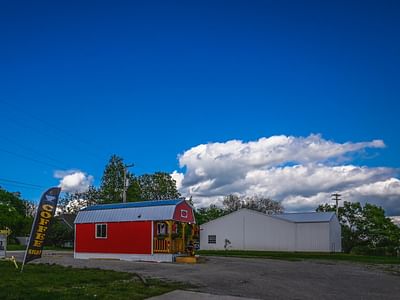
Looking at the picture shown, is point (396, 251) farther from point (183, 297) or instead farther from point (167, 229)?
point (183, 297)

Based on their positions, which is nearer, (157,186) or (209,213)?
(157,186)

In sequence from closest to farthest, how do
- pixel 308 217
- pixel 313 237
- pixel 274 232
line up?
pixel 313 237, pixel 274 232, pixel 308 217

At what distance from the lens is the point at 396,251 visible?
49781mm

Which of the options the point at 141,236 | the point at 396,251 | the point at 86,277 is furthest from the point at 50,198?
the point at 396,251

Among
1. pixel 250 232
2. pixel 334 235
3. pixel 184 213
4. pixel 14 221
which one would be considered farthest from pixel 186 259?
pixel 14 221

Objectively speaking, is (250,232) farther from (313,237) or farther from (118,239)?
(118,239)

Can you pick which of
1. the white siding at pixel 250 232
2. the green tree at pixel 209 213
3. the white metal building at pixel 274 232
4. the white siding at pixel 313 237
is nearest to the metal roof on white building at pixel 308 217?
the white metal building at pixel 274 232

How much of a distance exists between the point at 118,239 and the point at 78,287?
16.7 metres

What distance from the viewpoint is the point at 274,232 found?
48312 mm

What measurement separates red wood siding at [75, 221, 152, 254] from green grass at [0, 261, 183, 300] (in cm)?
1182

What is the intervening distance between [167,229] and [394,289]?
16368 millimetres

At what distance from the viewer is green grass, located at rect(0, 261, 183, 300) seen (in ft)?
35.5

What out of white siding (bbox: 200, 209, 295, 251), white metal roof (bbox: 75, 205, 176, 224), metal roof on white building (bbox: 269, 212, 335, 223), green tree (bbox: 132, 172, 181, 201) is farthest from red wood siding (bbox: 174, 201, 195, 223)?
green tree (bbox: 132, 172, 181, 201)

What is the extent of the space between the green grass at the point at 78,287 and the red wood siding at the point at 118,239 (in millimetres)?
11823
